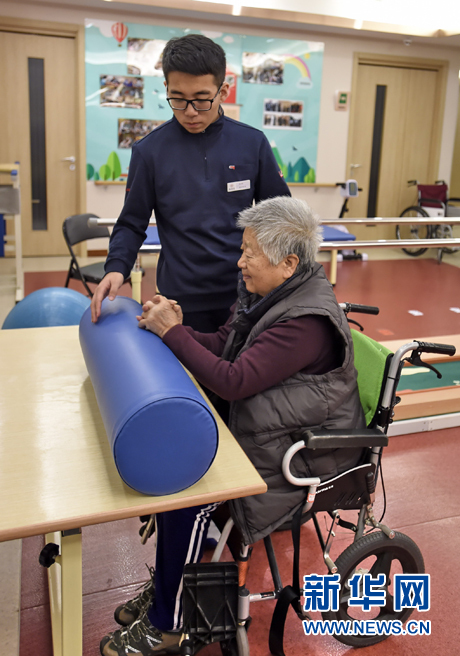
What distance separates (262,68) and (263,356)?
598 cm

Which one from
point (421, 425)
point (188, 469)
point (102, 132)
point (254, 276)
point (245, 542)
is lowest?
point (421, 425)

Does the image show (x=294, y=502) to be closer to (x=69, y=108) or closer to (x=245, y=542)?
(x=245, y=542)

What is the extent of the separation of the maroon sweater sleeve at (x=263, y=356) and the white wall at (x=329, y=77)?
206 inches

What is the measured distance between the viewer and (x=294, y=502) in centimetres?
134

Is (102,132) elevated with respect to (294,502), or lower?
elevated

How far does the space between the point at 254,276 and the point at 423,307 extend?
383 centimetres

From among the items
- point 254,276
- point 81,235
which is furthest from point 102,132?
point 254,276

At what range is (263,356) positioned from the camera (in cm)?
126

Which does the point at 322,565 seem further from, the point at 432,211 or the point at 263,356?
the point at 432,211

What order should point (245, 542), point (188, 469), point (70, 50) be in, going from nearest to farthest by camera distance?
point (188, 469) → point (245, 542) → point (70, 50)

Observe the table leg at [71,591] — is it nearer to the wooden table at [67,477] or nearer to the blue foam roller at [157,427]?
the wooden table at [67,477]

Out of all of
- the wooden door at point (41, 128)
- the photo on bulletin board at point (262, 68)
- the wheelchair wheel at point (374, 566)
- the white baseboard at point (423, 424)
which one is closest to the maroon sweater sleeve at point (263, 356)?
the wheelchair wheel at point (374, 566)

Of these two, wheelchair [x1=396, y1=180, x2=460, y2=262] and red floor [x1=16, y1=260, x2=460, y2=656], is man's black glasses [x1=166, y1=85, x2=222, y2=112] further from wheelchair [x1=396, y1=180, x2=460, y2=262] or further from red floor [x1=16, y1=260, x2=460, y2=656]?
wheelchair [x1=396, y1=180, x2=460, y2=262]

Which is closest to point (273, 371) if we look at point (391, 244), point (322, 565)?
point (322, 565)
